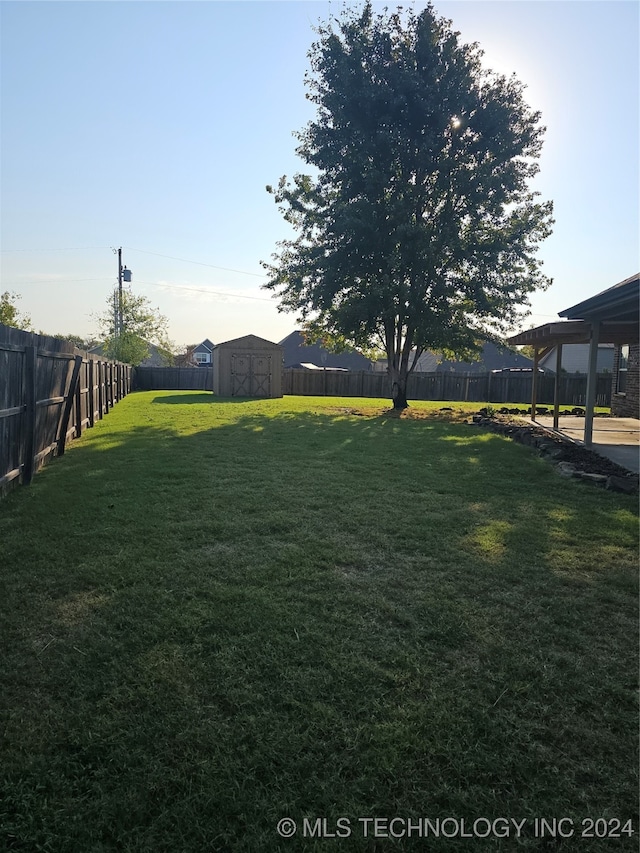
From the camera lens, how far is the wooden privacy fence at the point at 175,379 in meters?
29.9

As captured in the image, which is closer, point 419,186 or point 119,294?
point 419,186

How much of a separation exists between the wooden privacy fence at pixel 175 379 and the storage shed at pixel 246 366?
7.53m

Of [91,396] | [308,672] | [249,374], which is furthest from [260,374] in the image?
[308,672]

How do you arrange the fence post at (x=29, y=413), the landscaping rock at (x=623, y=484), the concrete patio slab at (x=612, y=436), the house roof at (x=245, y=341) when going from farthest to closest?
the house roof at (x=245, y=341), the concrete patio slab at (x=612, y=436), the landscaping rock at (x=623, y=484), the fence post at (x=29, y=413)

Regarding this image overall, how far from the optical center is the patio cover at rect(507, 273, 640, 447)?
271 inches

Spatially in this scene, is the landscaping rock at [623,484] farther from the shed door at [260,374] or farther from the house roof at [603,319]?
the shed door at [260,374]

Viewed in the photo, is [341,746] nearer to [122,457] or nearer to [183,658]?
[183,658]

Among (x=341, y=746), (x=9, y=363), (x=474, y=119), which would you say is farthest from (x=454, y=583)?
(x=474, y=119)

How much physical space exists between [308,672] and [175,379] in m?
29.3

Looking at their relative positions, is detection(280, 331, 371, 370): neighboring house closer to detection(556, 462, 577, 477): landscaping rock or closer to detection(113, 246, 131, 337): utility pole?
detection(113, 246, 131, 337): utility pole

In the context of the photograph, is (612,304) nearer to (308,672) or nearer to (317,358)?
(308,672)

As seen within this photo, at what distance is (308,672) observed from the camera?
2.37m

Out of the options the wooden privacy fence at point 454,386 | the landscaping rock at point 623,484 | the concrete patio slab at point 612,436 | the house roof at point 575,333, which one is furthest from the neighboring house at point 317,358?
the landscaping rock at point 623,484

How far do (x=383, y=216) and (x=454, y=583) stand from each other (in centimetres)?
1405
